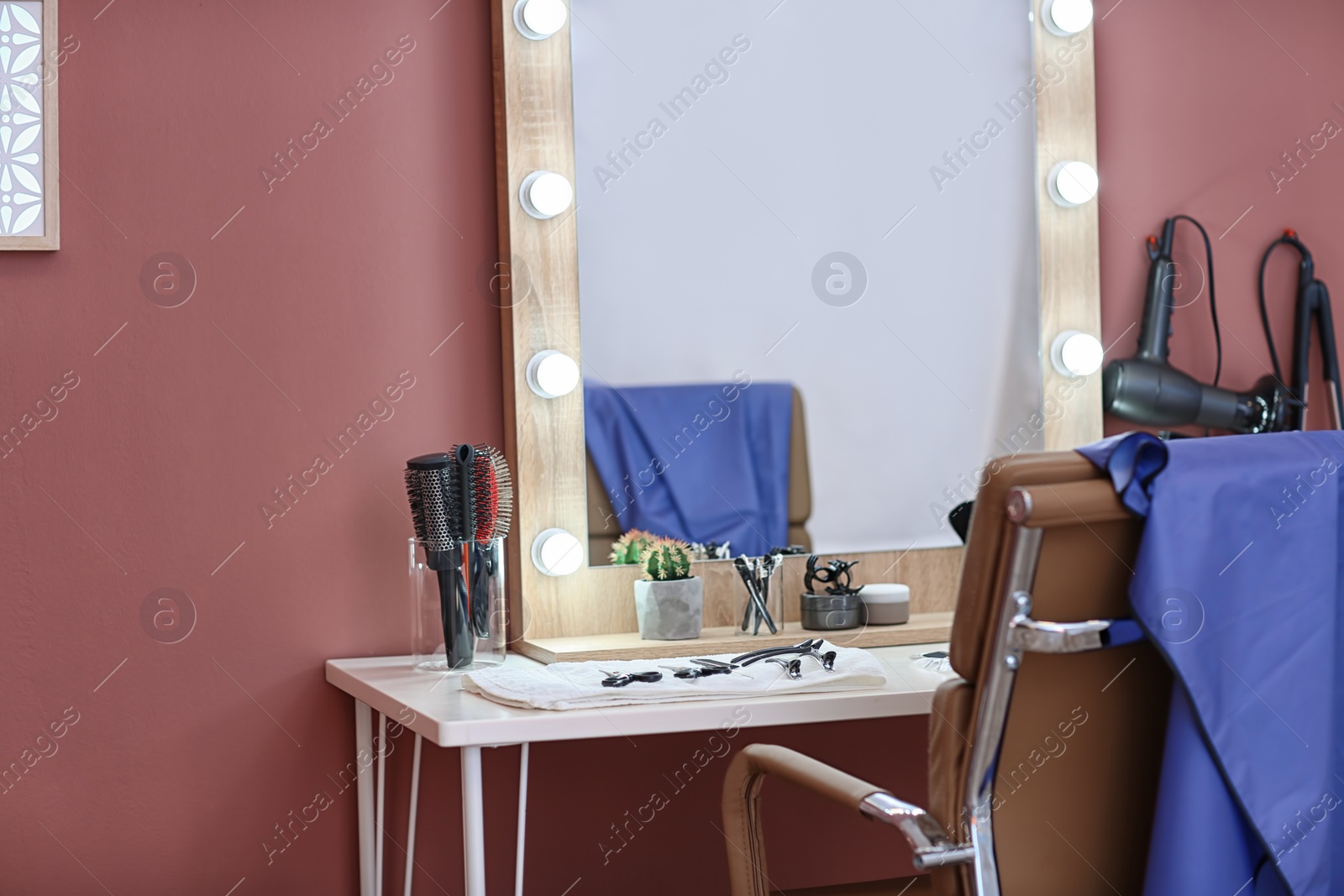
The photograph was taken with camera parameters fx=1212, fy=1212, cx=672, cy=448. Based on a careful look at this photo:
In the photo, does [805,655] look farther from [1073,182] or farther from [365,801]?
[1073,182]

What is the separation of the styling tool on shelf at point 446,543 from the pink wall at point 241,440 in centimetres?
24

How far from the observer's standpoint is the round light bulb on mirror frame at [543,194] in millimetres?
2012

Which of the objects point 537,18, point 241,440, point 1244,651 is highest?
point 537,18

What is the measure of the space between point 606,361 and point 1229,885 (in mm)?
1257

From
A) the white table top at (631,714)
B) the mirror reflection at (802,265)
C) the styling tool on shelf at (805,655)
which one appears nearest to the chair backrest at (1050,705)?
the white table top at (631,714)

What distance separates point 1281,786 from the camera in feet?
3.73

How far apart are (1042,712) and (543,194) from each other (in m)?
1.23

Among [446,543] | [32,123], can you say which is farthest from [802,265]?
[32,123]

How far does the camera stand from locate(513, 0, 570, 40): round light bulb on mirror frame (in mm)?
2029

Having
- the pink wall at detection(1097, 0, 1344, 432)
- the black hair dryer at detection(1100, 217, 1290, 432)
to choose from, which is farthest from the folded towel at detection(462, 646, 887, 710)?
the pink wall at detection(1097, 0, 1344, 432)

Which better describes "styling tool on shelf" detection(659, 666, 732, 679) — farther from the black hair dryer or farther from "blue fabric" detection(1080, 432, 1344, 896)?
the black hair dryer

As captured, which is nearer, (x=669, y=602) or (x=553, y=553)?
(x=669, y=602)

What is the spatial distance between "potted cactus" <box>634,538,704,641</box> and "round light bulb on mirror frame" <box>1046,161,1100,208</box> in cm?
103

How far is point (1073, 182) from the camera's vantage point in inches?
89.5
